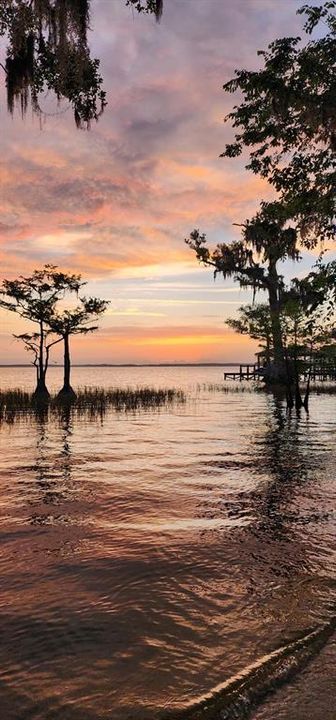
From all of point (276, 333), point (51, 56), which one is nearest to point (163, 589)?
point (51, 56)

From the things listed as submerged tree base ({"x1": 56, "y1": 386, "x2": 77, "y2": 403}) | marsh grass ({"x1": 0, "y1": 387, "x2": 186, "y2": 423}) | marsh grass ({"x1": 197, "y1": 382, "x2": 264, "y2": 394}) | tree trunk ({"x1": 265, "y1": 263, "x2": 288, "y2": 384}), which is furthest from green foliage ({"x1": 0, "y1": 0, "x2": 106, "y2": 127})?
marsh grass ({"x1": 197, "y1": 382, "x2": 264, "y2": 394})

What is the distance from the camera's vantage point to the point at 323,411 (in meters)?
31.8

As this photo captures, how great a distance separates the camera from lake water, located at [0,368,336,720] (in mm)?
3549

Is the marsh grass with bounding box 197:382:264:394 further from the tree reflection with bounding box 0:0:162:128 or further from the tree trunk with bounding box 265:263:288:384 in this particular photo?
the tree reflection with bounding box 0:0:162:128

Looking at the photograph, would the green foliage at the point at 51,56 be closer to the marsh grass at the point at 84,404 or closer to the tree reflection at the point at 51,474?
the tree reflection at the point at 51,474

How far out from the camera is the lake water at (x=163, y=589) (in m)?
3.55

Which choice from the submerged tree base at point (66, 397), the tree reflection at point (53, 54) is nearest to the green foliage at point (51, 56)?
the tree reflection at point (53, 54)

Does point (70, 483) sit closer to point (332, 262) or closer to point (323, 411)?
point (332, 262)

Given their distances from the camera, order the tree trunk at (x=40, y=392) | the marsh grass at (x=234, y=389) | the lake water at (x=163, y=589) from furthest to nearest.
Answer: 1. the marsh grass at (x=234, y=389)
2. the tree trunk at (x=40, y=392)
3. the lake water at (x=163, y=589)

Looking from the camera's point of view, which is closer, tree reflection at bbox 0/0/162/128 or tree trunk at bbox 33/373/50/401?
tree reflection at bbox 0/0/162/128

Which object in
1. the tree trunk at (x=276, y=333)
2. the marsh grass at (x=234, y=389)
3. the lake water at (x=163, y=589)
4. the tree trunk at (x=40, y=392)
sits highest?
the tree trunk at (x=276, y=333)

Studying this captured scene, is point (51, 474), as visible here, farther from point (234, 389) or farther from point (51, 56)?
point (234, 389)

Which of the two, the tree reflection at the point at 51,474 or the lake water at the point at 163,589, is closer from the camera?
the lake water at the point at 163,589

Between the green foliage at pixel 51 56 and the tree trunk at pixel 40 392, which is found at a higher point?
the green foliage at pixel 51 56
